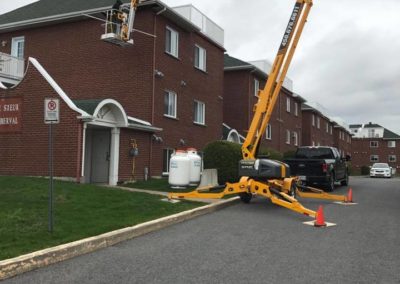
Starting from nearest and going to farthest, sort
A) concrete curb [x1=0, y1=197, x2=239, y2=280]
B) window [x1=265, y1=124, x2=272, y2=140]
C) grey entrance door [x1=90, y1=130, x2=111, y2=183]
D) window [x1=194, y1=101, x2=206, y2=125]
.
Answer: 1. concrete curb [x1=0, y1=197, x2=239, y2=280]
2. grey entrance door [x1=90, y1=130, x2=111, y2=183]
3. window [x1=194, y1=101, x2=206, y2=125]
4. window [x1=265, y1=124, x2=272, y2=140]

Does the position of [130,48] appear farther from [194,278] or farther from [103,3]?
[194,278]

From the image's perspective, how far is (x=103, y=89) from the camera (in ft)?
70.4

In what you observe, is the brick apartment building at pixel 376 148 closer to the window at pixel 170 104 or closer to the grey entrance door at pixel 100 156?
the window at pixel 170 104

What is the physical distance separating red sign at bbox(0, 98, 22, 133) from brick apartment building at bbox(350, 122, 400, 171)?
77.3 m

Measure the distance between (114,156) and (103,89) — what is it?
16.8 feet

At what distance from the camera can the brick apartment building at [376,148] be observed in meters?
87.5

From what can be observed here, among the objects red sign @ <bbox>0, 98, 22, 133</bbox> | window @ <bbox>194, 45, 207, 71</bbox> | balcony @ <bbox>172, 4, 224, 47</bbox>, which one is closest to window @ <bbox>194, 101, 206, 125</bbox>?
window @ <bbox>194, 45, 207, 71</bbox>

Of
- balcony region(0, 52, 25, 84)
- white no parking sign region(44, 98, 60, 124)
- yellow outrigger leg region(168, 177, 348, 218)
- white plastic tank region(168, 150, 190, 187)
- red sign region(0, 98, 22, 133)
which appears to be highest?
balcony region(0, 52, 25, 84)

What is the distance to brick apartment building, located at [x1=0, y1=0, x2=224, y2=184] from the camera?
56.2ft

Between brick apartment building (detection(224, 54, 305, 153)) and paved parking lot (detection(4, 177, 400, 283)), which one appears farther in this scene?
brick apartment building (detection(224, 54, 305, 153))

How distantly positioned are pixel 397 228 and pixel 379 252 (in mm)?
2669

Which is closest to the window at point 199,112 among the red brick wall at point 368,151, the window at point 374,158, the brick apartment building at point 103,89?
the brick apartment building at point 103,89

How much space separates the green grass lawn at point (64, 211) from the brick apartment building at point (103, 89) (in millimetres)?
2376

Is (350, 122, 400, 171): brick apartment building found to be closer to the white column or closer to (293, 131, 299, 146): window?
(293, 131, 299, 146): window
